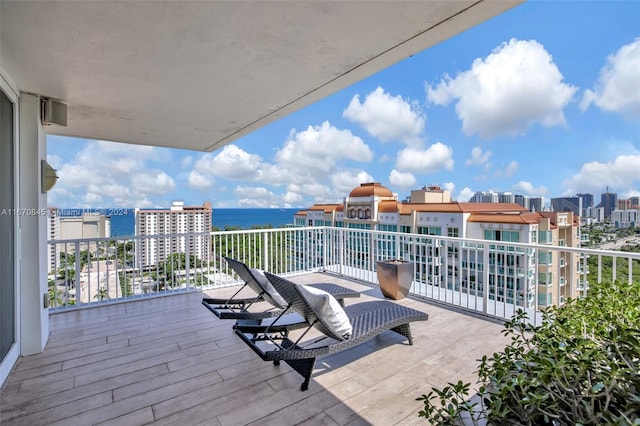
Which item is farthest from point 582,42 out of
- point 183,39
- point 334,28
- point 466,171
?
point 466,171

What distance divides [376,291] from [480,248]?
1.85 m

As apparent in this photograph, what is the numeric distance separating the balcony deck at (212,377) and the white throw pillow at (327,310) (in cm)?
42

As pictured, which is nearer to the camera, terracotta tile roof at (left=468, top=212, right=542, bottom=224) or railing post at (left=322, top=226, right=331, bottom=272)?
railing post at (left=322, top=226, right=331, bottom=272)

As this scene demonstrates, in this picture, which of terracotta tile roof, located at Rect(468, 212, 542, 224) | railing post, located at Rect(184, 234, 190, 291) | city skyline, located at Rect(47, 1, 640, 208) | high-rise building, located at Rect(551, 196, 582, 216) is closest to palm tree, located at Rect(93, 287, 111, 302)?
railing post, located at Rect(184, 234, 190, 291)

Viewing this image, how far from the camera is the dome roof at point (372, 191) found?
17922 mm

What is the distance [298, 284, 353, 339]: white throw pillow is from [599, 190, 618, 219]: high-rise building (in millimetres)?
5516

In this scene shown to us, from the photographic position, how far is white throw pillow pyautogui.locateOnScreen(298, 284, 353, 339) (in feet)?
8.19

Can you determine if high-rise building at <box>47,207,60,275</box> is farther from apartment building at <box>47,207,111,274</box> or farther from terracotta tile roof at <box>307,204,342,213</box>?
terracotta tile roof at <box>307,204,342,213</box>

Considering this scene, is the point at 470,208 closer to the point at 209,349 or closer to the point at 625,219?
the point at 625,219

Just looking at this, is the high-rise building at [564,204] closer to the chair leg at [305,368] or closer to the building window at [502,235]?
the building window at [502,235]

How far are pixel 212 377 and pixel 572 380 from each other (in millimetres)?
2569

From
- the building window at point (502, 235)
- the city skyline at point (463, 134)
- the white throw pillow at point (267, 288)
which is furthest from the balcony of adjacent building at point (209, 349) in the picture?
the building window at point (502, 235)

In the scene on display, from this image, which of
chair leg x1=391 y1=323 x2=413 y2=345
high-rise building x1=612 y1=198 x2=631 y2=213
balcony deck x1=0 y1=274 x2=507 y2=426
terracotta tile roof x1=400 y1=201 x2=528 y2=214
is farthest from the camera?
terracotta tile roof x1=400 y1=201 x2=528 y2=214

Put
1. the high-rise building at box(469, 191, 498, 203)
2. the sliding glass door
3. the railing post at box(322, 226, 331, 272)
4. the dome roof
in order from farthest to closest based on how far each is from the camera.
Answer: the dome roof → the high-rise building at box(469, 191, 498, 203) → the railing post at box(322, 226, 331, 272) → the sliding glass door
